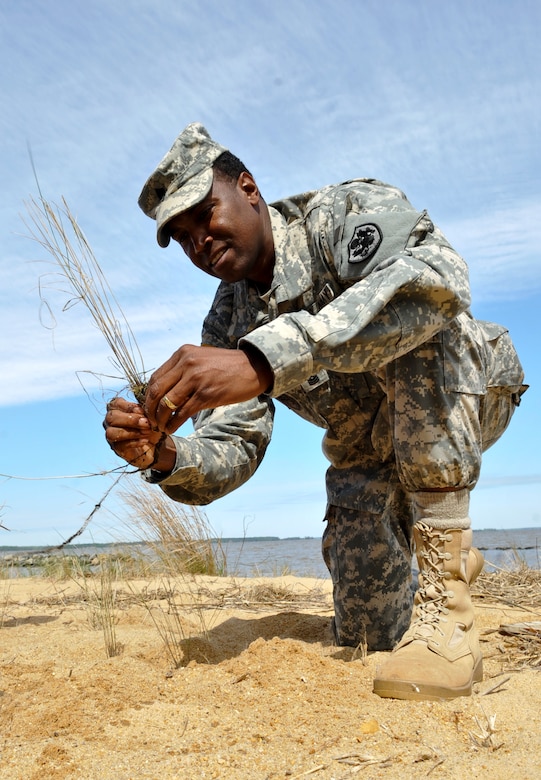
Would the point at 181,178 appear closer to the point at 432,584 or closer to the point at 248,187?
the point at 248,187

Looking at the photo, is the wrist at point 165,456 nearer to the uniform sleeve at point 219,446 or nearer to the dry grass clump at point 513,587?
the uniform sleeve at point 219,446

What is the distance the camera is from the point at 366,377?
288cm

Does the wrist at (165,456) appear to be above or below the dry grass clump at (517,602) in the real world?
above

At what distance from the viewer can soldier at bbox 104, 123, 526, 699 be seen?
1.92 meters

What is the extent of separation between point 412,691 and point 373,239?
1.35m

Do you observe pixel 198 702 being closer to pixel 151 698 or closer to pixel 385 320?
pixel 151 698

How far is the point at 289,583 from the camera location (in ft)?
16.8

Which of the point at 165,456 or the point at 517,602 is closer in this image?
the point at 165,456

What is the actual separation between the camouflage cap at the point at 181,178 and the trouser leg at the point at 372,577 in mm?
1382

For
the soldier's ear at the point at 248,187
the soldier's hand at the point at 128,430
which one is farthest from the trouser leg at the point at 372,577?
the soldier's ear at the point at 248,187

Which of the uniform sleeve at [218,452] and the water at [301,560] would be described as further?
the water at [301,560]

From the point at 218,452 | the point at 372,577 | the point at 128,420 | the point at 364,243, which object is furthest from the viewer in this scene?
the point at 372,577

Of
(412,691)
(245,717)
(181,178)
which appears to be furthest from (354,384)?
(245,717)

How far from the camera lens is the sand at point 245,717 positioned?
4.76 feet
